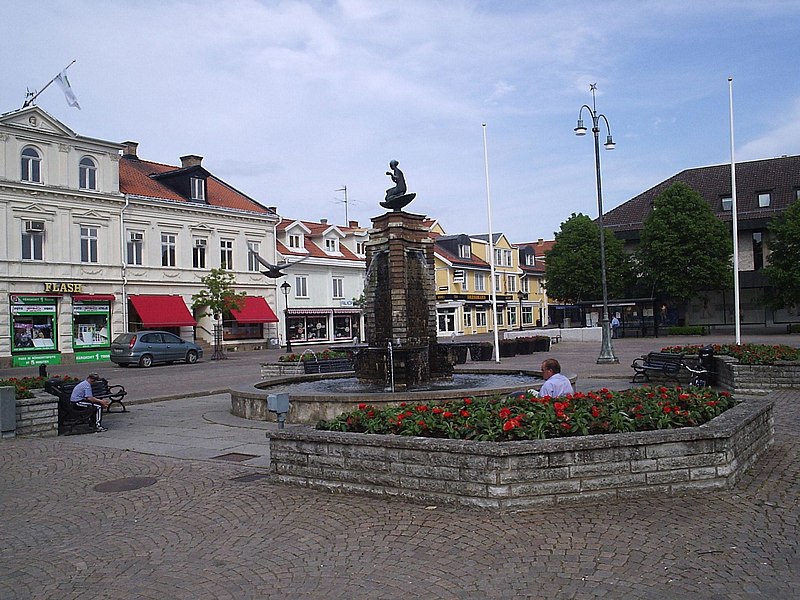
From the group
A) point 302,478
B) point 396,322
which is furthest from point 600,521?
point 396,322

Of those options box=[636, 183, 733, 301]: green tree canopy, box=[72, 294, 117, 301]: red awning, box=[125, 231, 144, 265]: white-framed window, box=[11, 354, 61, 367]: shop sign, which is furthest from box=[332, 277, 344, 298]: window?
box=[11, 354, 61, 367]: shop sign

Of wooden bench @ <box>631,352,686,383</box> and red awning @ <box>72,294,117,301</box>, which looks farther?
red awning @ <box>72,294,117,301</box>

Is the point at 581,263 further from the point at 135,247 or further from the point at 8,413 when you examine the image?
the point at 8,413

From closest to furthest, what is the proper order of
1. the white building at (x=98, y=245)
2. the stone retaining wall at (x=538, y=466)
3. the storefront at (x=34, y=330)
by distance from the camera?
the stone retaining wall at (x=538, y=466) → the storefront at (x=34, y=330) → the white building at (x=98, y=245)

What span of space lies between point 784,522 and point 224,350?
1822 inches

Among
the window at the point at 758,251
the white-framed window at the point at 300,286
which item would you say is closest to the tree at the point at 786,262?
the window at the point at 758,251

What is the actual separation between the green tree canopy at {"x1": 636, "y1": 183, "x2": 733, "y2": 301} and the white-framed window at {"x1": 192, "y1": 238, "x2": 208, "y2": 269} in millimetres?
33051

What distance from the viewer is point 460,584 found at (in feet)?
17.7

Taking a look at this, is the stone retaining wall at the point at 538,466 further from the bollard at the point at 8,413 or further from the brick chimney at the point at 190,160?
the brick chimney at the point at 190,160

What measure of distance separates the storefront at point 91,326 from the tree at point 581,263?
119 ft

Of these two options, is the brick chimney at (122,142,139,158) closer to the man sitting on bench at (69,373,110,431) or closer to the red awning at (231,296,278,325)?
the red awning at (231,296,278,325)

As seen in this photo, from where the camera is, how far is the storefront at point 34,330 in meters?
39.7

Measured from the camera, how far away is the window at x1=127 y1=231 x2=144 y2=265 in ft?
152

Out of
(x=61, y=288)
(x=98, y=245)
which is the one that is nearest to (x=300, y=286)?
(x=98, y=245)
